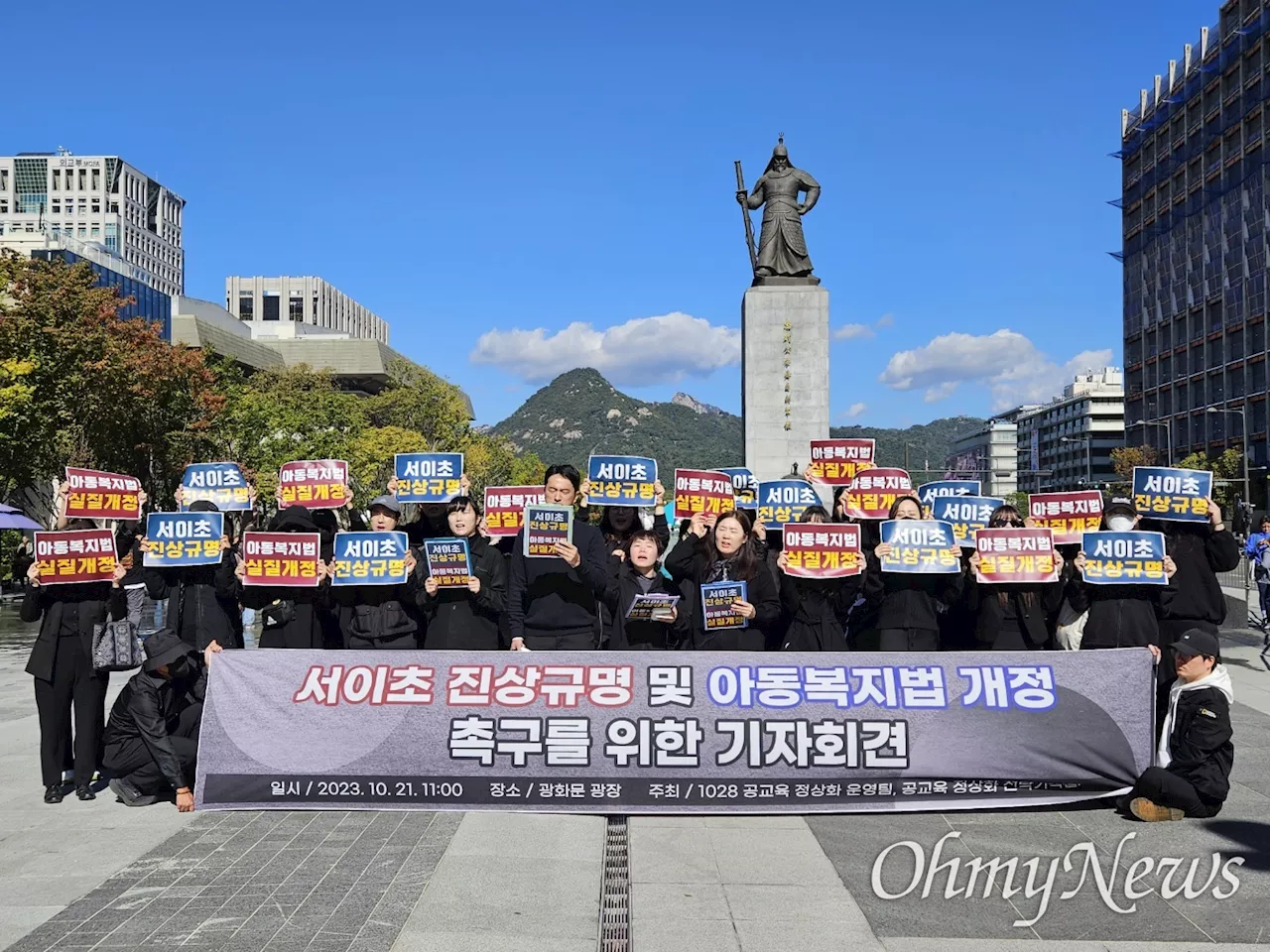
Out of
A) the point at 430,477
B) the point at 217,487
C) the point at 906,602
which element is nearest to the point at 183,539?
the point at 217,487

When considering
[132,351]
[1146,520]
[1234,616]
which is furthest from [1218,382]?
[1146,520]

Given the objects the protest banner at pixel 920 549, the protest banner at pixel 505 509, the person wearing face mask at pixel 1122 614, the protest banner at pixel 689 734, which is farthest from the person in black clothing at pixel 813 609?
the protest banner at pixel 505 509

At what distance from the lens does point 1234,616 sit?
73.6 feet

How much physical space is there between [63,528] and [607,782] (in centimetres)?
503

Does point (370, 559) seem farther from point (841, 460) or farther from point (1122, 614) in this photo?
point (1122, 614)

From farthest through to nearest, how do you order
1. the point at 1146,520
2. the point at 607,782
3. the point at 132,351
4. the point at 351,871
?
1. the point at 132,351
2. the point at 1146,520
3. the point at 607,782
4. the point at 351,871

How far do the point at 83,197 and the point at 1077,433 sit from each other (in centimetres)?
14220

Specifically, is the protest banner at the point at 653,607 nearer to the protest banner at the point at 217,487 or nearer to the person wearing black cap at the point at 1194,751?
the person wearing black cap at the point at 1194,751

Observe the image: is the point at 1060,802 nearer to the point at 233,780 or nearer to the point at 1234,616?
the point at 233,780

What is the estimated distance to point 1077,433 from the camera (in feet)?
536

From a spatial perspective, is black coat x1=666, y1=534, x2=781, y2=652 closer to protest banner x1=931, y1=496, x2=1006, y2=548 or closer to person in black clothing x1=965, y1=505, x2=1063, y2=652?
person in black clothing x1=965, y1=505, x2=1063, y2=652

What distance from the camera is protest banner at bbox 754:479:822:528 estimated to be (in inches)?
422

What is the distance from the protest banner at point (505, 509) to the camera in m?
10.4

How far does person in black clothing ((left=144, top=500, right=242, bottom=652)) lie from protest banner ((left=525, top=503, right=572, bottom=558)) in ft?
9.17
